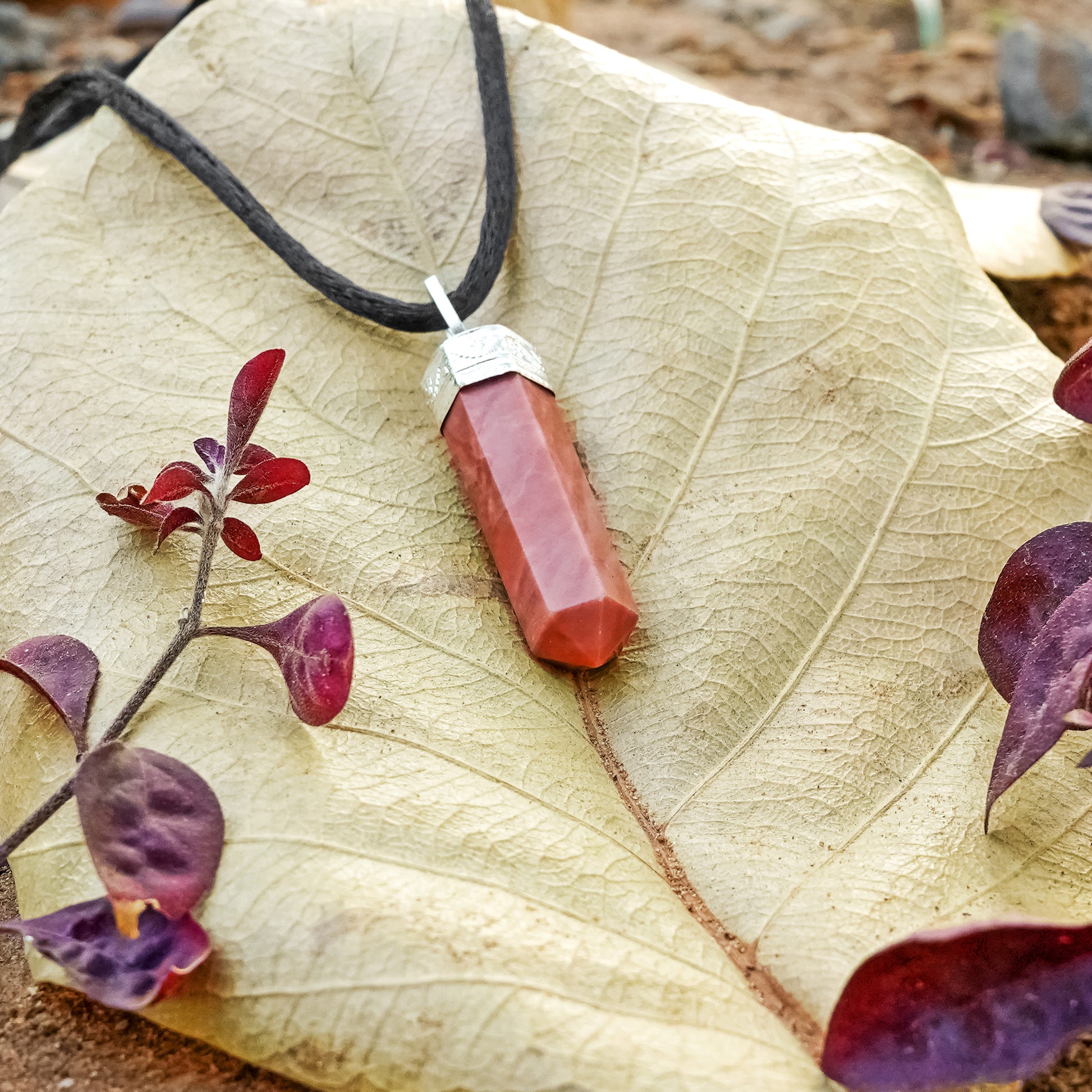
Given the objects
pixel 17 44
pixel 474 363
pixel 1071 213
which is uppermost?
pixel 17 44

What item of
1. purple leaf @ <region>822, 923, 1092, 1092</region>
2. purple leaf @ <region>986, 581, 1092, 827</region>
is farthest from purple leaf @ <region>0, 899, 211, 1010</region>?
purple leaf @ <region>986, 581, 1092, 827</region>

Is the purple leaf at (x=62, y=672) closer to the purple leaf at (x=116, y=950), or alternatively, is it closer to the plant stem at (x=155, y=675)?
the plant stem at (x=155, y=675)

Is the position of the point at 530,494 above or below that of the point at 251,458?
below

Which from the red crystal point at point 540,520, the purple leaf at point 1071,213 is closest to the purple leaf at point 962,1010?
the red crystal point at point 540,520

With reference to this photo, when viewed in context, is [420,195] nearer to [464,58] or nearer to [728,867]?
[464,58]

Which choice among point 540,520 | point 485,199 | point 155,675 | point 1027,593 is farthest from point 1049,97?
point 155,675

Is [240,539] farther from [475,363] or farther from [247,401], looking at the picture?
[475,363]

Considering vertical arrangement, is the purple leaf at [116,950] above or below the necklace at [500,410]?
below

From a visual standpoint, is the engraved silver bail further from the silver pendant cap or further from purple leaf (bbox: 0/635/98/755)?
purple leaf (bbox: 0/635/98/755)
